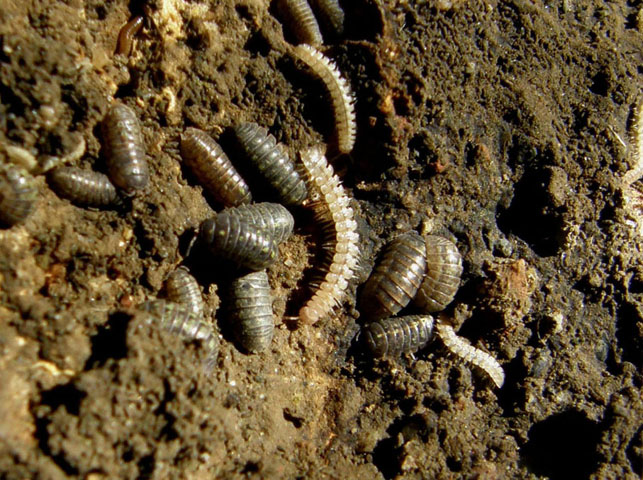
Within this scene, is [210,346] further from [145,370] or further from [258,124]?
[258,124]

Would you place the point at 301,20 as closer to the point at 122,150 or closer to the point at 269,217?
the point at 269,217

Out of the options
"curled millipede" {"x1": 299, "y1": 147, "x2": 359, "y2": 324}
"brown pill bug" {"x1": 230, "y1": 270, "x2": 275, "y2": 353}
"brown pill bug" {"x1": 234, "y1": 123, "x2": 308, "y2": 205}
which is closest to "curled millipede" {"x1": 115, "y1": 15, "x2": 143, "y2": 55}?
"brown pill bug" {"x1": 234, "y1": 123, "x2": 308, "y2": 205}

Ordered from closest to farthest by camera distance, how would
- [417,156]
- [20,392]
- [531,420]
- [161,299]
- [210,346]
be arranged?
[20,392] → [210,346] → [161,299] → [531,420] → [417,156]

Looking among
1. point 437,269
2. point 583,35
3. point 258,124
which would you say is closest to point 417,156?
point 437,269

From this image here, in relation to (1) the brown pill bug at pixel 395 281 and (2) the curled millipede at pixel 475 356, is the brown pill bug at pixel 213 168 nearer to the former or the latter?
(1) the brown pill bug at pixel 395 281

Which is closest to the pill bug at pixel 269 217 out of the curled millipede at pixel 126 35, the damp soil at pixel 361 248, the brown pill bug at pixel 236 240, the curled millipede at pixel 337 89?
the brown pill bug at pixel 236 240
